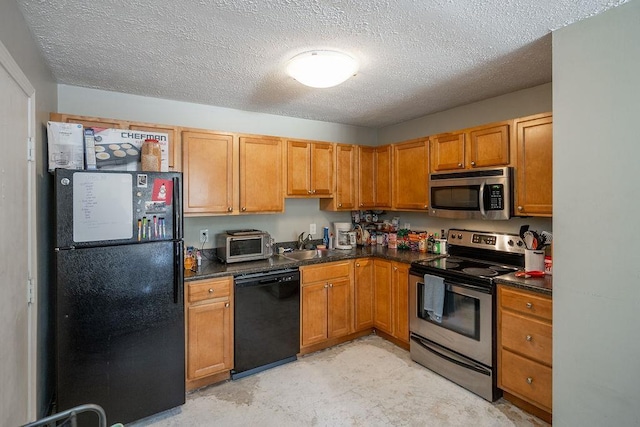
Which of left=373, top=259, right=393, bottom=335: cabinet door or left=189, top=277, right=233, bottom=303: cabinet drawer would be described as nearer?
left=189, top=277, right=233, bottom=303: cabinet drawer

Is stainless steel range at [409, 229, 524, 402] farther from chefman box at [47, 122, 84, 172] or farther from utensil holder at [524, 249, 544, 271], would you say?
chefman box at [47, 122, 84, 172]

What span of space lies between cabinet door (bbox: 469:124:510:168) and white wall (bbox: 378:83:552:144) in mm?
353

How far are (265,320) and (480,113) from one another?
9.47ft

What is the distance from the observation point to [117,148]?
2.29m

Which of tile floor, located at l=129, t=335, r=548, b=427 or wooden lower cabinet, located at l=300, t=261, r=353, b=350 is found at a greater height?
wooden lower cabinet, located at l=300, t=261, r=353, b=350

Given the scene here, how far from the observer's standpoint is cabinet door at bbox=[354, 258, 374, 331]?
3479mm

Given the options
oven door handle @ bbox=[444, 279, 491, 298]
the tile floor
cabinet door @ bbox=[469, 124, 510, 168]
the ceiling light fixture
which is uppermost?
the ceiling light fixture

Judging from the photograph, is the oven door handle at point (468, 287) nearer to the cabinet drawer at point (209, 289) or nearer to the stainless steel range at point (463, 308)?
the stainless steel range at point (463, 308)

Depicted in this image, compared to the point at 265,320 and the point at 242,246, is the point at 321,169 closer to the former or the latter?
the point at 242,246

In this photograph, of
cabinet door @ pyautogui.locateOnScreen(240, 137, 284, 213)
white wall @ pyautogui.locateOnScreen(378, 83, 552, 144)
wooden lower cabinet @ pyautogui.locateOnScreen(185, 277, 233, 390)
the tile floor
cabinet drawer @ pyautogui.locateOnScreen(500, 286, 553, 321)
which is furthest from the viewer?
cabinet door @ pyautogui.locateOnScreen(240, 137, 284, 213)

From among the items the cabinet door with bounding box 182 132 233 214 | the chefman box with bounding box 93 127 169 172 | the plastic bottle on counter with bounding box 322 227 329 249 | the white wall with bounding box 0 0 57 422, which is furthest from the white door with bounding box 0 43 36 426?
the plastic bottle on counter with bounding box 322 227 329 249

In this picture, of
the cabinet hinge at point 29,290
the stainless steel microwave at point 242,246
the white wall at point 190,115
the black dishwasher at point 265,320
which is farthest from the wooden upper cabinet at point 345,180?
the cabinet hinge at point 29,290

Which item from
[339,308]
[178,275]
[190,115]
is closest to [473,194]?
[339,308]

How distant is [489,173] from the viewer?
2771mm
